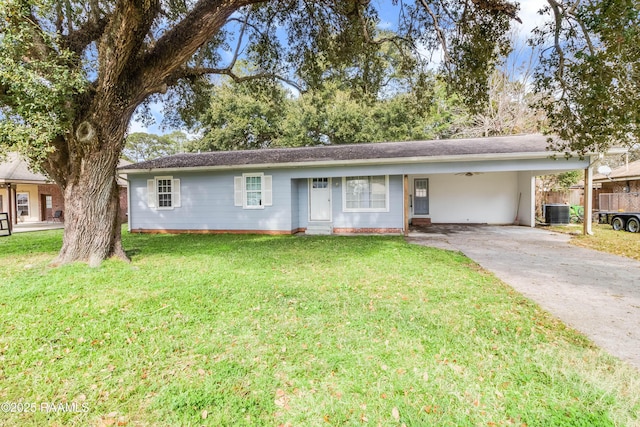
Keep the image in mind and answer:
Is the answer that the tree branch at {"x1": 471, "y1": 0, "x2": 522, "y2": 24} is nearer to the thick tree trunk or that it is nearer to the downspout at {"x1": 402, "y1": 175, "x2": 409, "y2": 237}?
the downspout at {"x1": 402, "y1": 175, "x2": 409, "y2": 237}

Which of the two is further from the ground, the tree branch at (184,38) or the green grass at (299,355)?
the tree branch at (184,38)

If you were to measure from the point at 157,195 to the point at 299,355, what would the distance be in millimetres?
11732

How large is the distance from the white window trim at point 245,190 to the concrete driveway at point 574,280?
5.17m

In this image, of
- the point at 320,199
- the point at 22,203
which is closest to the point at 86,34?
the point at 320,199

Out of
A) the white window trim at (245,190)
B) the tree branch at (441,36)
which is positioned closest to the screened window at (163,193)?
the white window trim at (245,190)

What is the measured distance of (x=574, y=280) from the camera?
5340 millimetres

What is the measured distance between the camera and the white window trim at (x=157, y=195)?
12.5 metres

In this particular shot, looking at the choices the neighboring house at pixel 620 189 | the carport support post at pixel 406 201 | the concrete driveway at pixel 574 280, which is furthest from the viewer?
the neighboring house at pixel 620 189

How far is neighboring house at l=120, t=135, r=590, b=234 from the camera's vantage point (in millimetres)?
10117

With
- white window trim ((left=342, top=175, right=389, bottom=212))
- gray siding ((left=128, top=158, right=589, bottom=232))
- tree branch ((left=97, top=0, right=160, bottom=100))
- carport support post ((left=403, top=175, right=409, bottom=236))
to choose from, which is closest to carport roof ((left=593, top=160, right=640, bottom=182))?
gray siding ((left=128, top=158, right=589, bottom=232))

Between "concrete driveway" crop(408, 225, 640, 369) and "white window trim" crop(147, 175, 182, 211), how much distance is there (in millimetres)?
8864

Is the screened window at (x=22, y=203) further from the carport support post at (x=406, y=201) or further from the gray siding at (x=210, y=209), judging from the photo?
the carport support post at (x=406, y=201)

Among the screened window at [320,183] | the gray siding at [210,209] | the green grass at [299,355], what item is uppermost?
the screened window at [320,183]

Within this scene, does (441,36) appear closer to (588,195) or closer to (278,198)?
(278,198)
